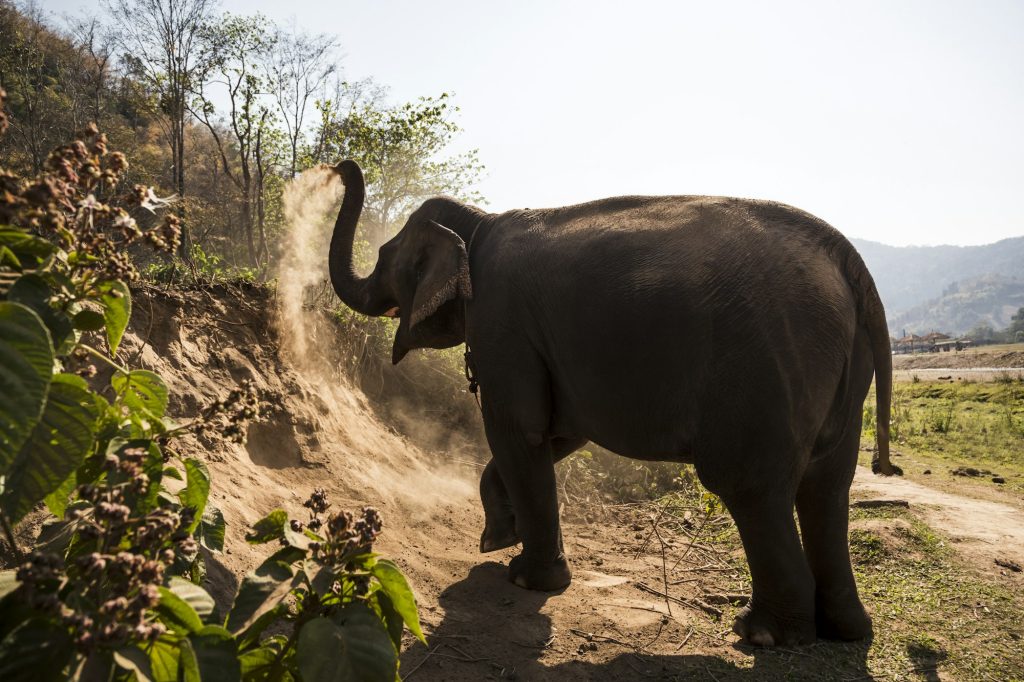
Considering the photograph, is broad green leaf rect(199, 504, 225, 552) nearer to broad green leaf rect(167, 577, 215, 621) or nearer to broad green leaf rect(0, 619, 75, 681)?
broad green leaf rect(167, 577, 215, 621)

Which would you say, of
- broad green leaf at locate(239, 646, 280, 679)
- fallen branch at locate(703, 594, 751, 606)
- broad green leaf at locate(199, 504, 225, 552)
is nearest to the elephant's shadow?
fallen branch at locate(703, 594, 751, 606)

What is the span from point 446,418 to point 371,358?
141 centimetres

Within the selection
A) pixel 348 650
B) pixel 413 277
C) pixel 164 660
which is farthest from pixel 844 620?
pixel 164 660

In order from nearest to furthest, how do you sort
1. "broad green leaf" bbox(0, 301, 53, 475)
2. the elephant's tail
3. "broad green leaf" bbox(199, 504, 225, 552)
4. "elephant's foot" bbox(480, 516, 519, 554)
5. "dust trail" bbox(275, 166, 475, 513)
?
"broad green leaf" bbox(0, 301, 53, 475) < "broad green leaf" bbox(199, 504, 225, 552) < the elephant's tail < "elephant's foot" bbox(480, 516, 519, 554) < "dust trail" bbox(275, 166, 475, 513)

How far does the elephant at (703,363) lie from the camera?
4211 millimetres

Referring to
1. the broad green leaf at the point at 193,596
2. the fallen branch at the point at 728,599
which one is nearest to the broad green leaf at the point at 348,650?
the broad green leaf at the point at 193,596

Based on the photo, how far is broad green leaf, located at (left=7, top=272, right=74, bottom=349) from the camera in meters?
1.54

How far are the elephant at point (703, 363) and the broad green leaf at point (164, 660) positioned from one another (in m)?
3.27

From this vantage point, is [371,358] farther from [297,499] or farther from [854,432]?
[854,432]

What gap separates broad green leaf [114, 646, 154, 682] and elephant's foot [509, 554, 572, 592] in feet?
14.0

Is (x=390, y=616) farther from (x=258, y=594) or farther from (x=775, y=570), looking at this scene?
(x=775, y=570)

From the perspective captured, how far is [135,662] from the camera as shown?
4.90 feet

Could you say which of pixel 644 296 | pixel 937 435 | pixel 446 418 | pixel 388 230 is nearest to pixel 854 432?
pixel 644 296

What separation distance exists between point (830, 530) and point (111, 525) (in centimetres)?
449
